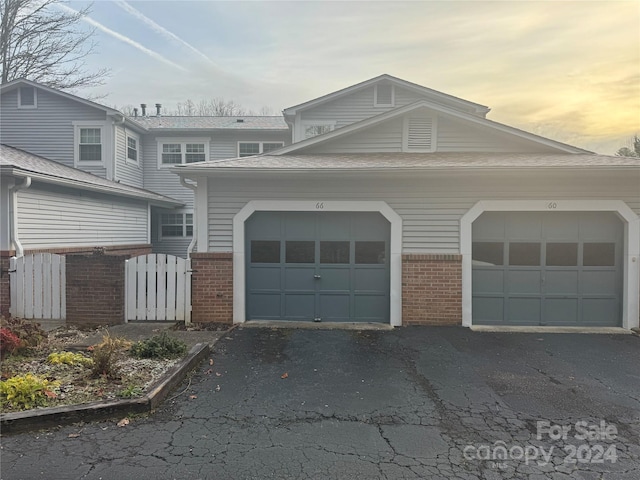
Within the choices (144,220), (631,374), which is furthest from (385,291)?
(144,220)

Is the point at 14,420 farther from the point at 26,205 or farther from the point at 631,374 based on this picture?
the point at 631,374

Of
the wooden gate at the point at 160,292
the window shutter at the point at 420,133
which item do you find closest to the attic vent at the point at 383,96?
the window shutter at the point at 420,133

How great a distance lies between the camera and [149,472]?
3.04m

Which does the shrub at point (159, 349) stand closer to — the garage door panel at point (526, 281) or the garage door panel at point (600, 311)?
the garage door panel at point (526, 281)

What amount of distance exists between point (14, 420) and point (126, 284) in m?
4.33

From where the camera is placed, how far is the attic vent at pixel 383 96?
14344mm

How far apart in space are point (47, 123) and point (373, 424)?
17.6m

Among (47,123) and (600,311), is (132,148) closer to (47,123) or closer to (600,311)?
(47,123)

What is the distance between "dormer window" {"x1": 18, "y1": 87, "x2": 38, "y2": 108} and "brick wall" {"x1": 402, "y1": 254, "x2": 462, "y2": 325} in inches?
646

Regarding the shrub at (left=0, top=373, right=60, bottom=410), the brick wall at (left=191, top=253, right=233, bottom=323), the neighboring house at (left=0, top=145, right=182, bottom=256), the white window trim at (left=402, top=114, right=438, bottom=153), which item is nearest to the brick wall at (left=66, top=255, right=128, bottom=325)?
the brick wall at (left=191, top=253, right=233, bottom=323)

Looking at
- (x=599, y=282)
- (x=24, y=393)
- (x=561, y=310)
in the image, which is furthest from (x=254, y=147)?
(x=24, y=393)

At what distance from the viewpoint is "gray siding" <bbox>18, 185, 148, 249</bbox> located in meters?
8.87

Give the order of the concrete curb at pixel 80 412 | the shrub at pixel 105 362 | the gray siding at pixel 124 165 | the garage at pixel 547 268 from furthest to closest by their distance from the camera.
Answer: the gray siding at pixel 124 165 < the garage at pixel 547 268 < the shrub at pixel 105 362 < the concrete curb at pixel 80 412

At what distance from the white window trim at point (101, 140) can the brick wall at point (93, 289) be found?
30.3ft
